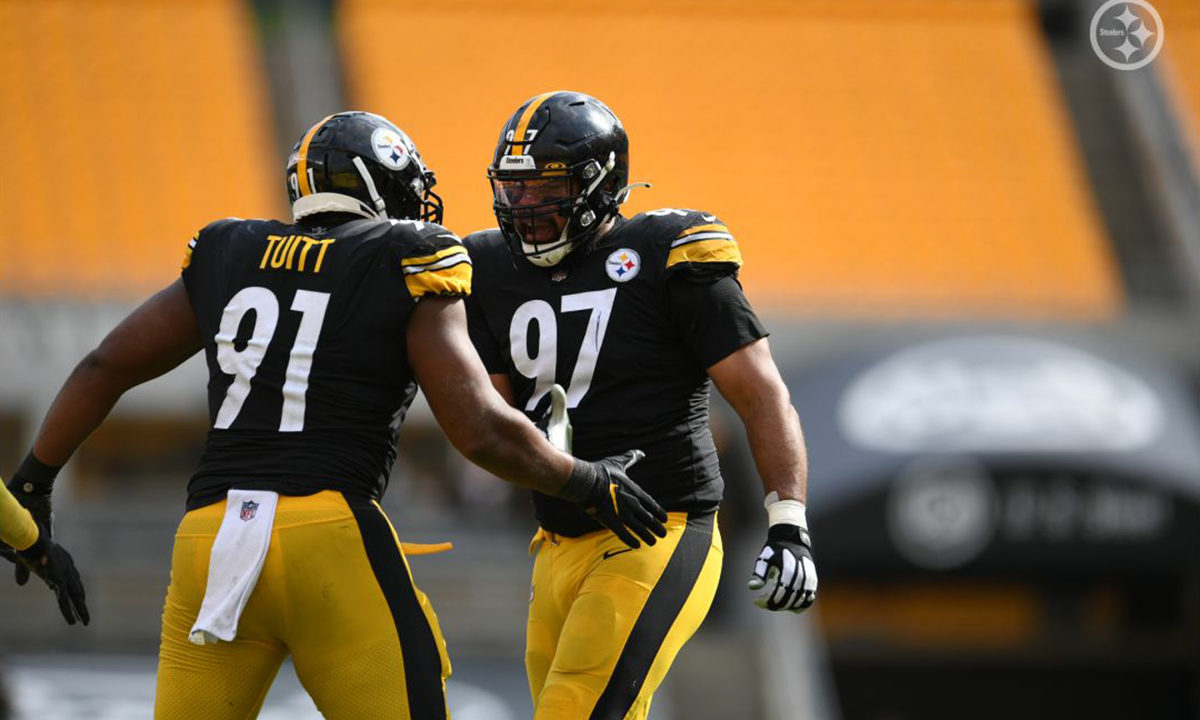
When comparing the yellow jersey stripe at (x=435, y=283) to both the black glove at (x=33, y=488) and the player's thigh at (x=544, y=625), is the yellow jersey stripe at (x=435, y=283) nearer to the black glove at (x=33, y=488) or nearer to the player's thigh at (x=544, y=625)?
the player's thigh at (x=544, y=625)

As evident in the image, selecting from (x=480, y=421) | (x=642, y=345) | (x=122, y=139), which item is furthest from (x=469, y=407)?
(x=122, y=139)

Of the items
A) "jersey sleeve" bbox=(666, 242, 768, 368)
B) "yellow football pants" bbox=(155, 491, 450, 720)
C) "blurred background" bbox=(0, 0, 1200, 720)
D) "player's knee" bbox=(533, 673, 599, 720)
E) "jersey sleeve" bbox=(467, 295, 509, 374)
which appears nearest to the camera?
"yellow football pants" bbox=(155, 491, 450, 720)

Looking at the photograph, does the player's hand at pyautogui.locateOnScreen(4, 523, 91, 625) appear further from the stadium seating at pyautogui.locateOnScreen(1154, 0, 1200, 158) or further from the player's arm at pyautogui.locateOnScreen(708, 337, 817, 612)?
the stadium seating at pyautogui.locateOnScreen(1154, 0, 1200, 158)

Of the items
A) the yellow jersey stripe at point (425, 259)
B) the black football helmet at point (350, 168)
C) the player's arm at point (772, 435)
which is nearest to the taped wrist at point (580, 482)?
the player's arm at point (772, 435)

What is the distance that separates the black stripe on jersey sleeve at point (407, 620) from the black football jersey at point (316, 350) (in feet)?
0.34

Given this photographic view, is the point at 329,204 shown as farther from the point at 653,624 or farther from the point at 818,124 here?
the point at 818,124

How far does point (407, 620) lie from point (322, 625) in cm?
20

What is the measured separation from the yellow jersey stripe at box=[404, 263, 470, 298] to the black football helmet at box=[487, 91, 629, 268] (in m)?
0.52

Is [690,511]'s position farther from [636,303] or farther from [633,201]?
[633,201]

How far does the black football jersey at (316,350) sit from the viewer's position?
12.3 ft

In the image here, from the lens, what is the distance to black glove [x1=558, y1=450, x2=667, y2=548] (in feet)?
12.5

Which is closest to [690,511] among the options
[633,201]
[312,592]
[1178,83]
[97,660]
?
[312,592]

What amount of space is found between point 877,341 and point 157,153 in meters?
6.40

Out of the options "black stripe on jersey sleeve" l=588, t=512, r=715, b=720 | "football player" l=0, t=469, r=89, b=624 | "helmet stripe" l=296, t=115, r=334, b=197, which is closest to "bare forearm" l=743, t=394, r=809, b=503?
"black stripe on jersey sleeve" l=588, t=512, r=715, b=720
